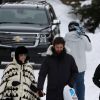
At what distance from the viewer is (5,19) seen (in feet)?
48.2

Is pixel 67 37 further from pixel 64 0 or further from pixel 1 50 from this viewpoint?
pixel 64 0

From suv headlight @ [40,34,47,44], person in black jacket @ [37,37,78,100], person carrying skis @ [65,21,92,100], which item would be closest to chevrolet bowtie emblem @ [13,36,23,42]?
suv headlight @ [40,34,47,44]

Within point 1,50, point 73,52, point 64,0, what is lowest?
point 64,0

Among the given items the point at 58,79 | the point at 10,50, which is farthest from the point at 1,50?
the point at 58,79

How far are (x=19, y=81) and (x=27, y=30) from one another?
658 cm

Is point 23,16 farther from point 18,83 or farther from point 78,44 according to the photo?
point 18,83

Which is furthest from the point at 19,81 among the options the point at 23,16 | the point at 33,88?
the point at 23,16

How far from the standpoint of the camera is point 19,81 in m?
7.30

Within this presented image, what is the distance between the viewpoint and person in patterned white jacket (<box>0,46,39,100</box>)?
23.7ft

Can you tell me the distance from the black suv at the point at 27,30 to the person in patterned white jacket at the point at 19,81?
608 cm

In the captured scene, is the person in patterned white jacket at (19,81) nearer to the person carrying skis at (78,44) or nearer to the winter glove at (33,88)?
the winter glove at (33,88)

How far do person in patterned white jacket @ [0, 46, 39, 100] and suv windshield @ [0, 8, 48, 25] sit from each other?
23.6 feet

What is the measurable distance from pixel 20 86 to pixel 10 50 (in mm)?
6421

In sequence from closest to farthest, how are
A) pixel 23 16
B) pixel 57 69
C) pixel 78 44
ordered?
1. pixel 57 69
2. pixel 78 44
3. pixel 23 16
